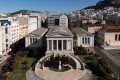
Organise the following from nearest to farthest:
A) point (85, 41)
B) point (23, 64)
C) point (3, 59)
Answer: point (23, 64) → point (3, 59) → point (85, 41)

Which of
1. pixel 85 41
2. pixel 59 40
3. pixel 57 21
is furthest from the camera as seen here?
pixel 57 21

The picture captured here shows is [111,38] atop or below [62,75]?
atop

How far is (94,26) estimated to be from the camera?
6912cm

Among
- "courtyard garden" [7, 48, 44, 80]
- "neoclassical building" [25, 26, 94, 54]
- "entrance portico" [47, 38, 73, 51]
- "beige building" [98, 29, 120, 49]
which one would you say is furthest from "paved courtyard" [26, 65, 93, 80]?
"beige building" [98, 29, 120, 49]

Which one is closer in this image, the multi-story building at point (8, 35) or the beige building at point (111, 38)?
the multi-story building at point (8, 35)

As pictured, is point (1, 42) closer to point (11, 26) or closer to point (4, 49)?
point (4, 49)

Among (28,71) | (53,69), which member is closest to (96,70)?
(53,69)

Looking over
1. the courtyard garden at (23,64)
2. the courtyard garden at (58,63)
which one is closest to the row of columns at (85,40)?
the courtyard garden at (23,64)

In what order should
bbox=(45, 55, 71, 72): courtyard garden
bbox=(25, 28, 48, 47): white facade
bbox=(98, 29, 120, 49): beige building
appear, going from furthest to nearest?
bbox=(98, 29, 120, 49): beige building < bbox=(25, 28, 48, 47): white facade < bbox=(45, 55, 71, 72): courtyard garden

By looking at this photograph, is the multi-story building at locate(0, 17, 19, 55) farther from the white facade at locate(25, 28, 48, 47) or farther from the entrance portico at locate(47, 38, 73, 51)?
the entrance portico at locate(47, 38, 73, 51)

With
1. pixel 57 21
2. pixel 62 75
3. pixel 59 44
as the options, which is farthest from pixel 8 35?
pixel 57 21

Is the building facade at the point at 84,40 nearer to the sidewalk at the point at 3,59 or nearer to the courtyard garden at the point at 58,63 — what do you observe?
the courtyard garden at the point at 58,63

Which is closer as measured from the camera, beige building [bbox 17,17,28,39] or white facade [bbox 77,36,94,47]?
white facade [bbox 77,36,94,47]

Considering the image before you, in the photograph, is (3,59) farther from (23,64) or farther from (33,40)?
(33,40)
